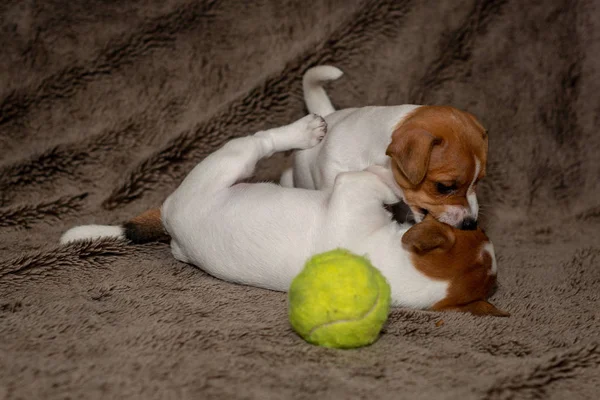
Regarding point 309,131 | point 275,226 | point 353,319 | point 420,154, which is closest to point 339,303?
point 353,319

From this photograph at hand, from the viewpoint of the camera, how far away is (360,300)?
2.12m

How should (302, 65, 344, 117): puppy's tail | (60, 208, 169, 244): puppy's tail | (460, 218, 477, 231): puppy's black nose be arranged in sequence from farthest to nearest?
(302, 65, 344, 117): puppy's tail → (60, 208, 169, 244): puppy's tail → (460, 218, 477, 231): puppy's black nose

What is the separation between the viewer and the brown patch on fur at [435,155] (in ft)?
9.20

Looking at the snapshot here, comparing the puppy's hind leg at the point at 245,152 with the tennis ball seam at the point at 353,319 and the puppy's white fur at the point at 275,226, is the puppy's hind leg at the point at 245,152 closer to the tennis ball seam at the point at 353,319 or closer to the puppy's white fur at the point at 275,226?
the puppy's white fur at the point at 275,226

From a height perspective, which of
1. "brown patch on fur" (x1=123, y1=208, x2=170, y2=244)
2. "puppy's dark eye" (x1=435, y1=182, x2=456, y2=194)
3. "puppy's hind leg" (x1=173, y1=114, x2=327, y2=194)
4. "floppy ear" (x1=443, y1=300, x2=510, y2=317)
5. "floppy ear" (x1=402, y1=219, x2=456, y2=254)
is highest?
"puppy's hind leg" (x1=173, y1=114, x2=327, y2=194)

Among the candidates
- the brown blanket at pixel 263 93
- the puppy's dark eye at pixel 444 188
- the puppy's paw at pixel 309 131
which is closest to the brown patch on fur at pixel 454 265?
the puppy's dark eye at pixel 444 188

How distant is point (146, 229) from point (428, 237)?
1.30m

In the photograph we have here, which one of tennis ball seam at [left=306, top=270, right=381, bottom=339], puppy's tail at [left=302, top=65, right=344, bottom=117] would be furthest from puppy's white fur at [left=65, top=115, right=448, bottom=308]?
puppy's tail at [left=302, top=65, right=344, bottom=117]

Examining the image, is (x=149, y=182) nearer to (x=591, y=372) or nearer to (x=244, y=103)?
(x=244, y=103)

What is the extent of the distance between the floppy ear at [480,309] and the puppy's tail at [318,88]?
4.32 ft

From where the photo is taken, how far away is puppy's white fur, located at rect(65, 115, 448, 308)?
8.48 ft

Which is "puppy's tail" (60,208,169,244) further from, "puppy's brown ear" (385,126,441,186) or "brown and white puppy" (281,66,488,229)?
"puppy's brown ear" (385,126,441,186)

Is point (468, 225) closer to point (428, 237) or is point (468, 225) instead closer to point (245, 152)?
point (428, 237)

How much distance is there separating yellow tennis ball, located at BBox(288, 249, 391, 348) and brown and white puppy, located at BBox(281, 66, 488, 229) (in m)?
0.70
